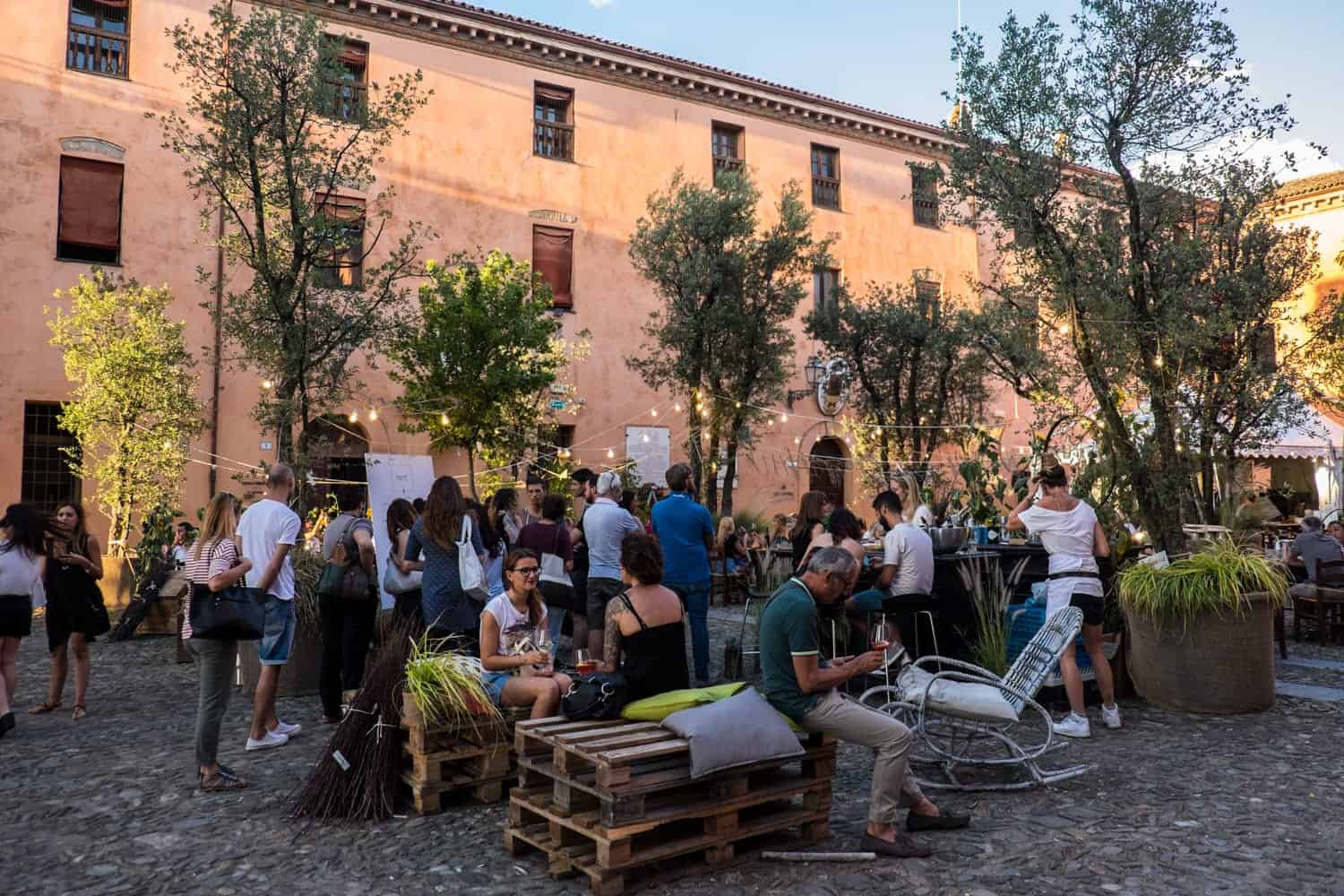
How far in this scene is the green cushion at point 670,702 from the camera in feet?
13.7

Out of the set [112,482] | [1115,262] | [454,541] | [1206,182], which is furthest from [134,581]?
[1206,182]

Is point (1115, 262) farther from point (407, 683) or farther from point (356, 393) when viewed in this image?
point (356, 393)

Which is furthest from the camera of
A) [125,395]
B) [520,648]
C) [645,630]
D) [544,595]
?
[125,395]

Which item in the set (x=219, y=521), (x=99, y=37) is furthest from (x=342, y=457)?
(x=219, y=521)

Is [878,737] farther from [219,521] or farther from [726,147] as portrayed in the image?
[726,147]

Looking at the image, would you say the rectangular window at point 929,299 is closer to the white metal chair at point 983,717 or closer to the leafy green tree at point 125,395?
the leafy green tree at point 125,395

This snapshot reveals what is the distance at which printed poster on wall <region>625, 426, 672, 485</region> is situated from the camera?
67.4 ft

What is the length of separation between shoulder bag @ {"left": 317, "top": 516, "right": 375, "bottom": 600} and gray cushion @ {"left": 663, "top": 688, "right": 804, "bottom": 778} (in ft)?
11.1

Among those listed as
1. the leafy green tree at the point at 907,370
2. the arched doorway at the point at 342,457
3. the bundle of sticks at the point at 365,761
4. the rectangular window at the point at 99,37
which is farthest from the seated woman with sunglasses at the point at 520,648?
the rectangular window at the point at 99,37

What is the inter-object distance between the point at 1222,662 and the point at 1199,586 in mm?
579

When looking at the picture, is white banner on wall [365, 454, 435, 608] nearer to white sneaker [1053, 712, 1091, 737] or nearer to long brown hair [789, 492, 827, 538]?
long brown hair [789, 492, 827, 538]

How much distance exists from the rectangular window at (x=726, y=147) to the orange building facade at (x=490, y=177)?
0.22 feet

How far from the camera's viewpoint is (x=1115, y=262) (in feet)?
31.8

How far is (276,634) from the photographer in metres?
5.94
